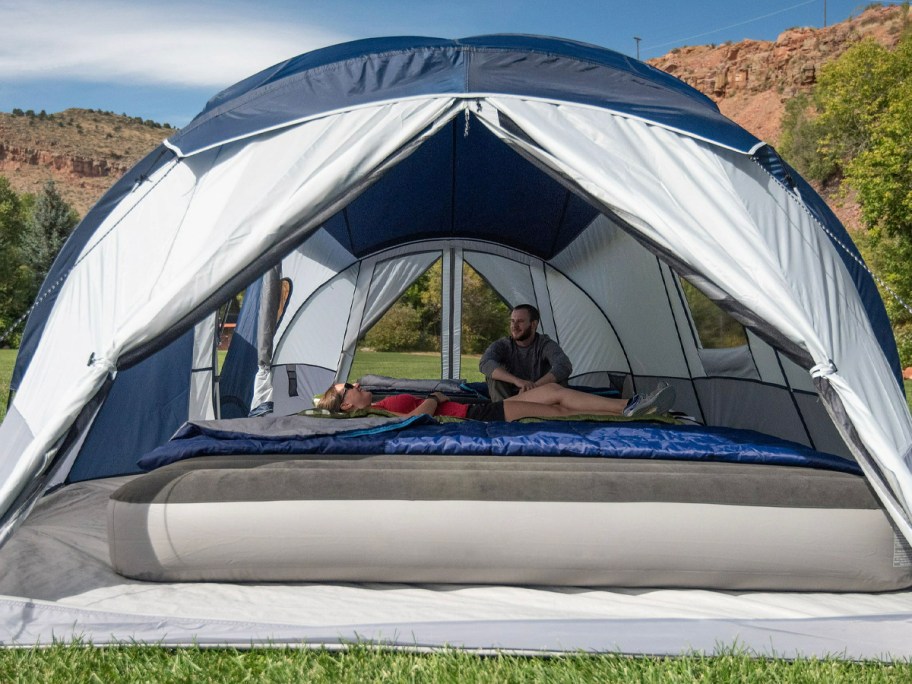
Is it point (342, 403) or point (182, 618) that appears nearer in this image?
point (182, 618)

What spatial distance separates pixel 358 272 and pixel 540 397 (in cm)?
273

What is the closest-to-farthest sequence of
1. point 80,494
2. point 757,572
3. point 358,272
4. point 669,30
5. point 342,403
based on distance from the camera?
point 757,572 → point 80,494 → point 342,403 → point 358,272 → point 669,30

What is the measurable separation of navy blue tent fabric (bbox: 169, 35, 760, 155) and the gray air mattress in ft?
4.32

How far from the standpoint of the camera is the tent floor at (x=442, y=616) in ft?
7.73

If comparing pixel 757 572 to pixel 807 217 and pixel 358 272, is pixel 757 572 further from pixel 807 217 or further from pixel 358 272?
pixel 358 272

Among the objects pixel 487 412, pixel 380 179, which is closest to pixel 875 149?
pixel 487 412

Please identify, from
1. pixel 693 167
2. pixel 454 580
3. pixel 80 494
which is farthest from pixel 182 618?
pixel 693 167

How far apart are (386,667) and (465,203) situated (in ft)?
14.8

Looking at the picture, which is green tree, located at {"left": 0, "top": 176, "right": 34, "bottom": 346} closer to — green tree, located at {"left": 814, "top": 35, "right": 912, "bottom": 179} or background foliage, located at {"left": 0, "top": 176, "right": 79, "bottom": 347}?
background foliage, located at {"left": 0, "top": 176, "right": 79, "bottom": 347}

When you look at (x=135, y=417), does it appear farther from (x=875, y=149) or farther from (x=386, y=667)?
(x=875, y=149)

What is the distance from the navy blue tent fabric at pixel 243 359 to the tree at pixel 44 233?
28.0 m

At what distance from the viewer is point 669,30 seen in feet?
209

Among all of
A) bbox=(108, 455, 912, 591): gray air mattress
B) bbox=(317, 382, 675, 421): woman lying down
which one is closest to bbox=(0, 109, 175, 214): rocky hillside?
bbox=(317, 382, 675, 421): woman lying down

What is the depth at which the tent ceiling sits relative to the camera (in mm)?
5500
